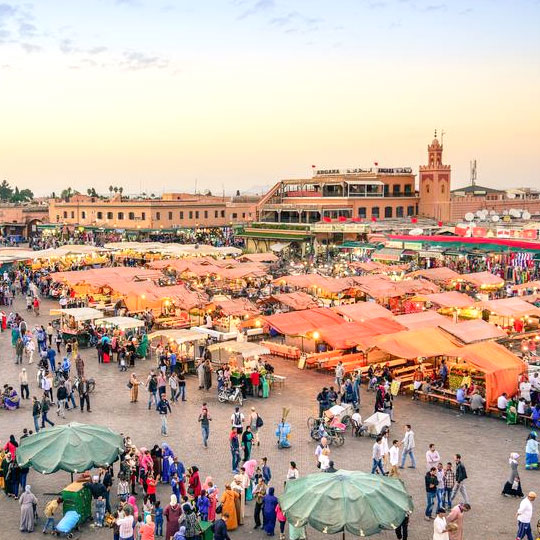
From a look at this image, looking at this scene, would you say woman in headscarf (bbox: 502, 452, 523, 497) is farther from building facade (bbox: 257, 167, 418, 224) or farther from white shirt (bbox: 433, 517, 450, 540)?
building facade (bbox: 257, 167, 418, 224)

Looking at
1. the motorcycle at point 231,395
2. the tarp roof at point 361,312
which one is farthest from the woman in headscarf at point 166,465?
the tarp roof at point 361,312

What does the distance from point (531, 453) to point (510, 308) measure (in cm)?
1349

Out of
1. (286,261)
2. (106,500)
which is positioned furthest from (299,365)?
(286,261)

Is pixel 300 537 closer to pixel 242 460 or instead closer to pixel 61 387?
pixel 242 460

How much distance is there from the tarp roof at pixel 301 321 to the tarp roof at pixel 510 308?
6429 mm

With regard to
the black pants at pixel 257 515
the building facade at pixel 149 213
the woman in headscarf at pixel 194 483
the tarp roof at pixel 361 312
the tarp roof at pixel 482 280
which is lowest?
the black pants at pixel 257 515

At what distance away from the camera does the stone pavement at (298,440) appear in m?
12.0

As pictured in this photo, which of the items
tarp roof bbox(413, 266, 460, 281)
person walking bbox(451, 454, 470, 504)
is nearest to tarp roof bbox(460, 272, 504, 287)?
tarp roof bbox(413, 266, 460, 281)

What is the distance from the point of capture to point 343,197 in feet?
218

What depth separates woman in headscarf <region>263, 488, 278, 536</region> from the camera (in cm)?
1122

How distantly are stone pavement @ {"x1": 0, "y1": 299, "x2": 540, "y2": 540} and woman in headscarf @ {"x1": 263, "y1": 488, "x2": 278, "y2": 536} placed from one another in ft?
1.02

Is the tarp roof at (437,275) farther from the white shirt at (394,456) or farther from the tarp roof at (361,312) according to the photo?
the white shirt at (394,456)

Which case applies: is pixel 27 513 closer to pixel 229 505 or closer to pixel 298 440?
pixel 229 505

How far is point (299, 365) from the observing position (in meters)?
22.5
